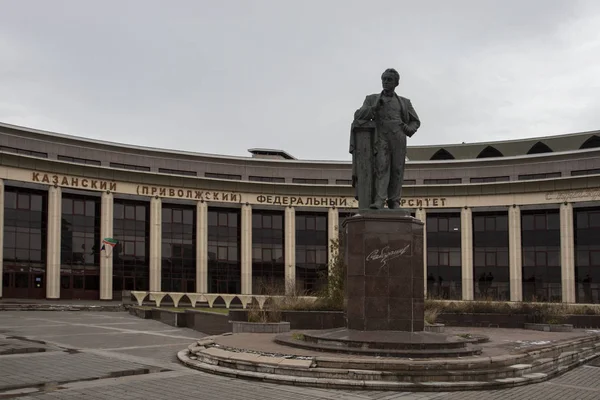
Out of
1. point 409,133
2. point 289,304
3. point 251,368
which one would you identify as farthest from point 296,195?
point 251,368

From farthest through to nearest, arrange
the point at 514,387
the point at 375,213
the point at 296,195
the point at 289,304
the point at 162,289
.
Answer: the point at 296,195, the point at 162,289, the point at 289,304, the point at 375,213, the point at 514,387

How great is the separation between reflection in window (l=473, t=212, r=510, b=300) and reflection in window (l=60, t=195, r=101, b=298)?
3511 cm

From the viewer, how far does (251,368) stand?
13.4m

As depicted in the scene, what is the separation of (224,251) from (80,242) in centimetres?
1386

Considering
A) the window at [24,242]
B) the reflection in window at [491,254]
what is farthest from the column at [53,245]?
the reflection in window at [491,254]

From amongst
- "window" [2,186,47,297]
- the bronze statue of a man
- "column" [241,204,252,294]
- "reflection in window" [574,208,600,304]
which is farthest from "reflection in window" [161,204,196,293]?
the bronze statue of a man

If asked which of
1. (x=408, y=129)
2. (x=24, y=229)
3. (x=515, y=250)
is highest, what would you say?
(x=408, y=129)

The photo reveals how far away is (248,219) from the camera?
61906 mm

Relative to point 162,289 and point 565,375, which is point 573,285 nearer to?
point 162,289

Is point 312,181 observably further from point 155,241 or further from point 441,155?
point 441,155

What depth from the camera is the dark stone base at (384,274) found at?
52.7 ft

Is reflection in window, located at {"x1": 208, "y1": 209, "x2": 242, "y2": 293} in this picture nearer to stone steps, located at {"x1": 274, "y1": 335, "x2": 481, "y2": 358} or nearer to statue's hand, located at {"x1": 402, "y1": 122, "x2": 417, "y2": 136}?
statue's hand, located at {"x1": 402, "y1": 122, "x2": 417, "y2": 136}

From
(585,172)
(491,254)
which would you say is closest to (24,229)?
(491,254)

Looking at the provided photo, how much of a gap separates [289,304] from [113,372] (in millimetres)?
13614
